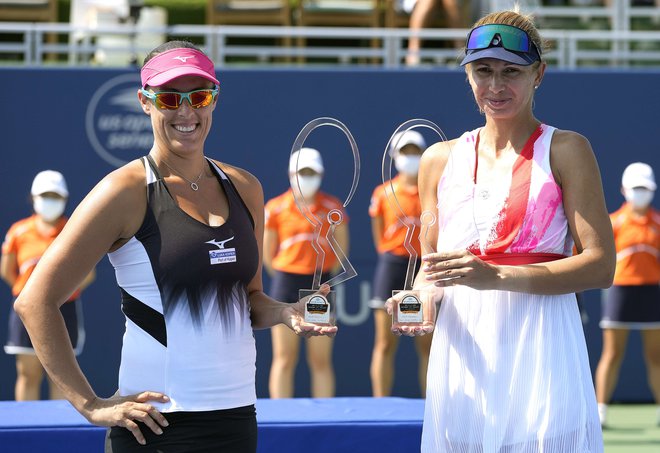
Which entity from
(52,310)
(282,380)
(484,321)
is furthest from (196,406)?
(282,380)

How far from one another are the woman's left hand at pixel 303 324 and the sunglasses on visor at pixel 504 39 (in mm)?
758

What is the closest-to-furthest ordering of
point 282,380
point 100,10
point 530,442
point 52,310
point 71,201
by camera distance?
point 52,310 < point 530,442 < point 282,380 < point 71,201 < point 100,10

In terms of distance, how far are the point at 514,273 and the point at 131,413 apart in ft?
3.25

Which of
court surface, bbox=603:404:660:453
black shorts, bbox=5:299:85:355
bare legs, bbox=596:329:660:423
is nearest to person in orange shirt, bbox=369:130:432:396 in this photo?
bare legs, bbox=596:329:660:423

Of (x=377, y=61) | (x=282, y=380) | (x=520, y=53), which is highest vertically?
(x=377, y=61)

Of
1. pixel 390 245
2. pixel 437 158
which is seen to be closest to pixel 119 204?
pixel 437 158

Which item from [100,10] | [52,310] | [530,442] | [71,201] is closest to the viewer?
[52,310]

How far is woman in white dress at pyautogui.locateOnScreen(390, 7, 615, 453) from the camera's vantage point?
272 centimetres

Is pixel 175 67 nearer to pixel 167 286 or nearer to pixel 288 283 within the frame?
pixel 167 286

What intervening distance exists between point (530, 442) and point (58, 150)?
21.9ft

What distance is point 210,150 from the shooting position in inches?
348

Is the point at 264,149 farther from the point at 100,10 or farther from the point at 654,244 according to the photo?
the point at 654,244

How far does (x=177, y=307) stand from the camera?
8.48 feet

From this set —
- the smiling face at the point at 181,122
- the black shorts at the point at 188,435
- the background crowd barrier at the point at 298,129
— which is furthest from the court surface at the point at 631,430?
the smiling face at the point at 181,122
